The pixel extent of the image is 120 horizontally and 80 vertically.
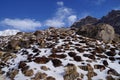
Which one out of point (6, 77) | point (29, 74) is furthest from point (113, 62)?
point (6, 77)

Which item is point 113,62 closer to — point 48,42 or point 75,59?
point 75,59

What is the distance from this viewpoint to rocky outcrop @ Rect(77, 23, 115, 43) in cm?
5575

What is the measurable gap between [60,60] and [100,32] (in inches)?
802

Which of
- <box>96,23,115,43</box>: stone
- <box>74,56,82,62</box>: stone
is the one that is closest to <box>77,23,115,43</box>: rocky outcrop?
<box>96,23,115,43</box>: stone

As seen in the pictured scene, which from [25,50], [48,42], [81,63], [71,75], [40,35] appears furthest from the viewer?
[40,35]

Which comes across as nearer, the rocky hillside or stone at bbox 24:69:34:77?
stone at bbox 24:69:34:77

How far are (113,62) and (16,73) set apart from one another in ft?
51.0

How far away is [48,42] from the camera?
1965 inches

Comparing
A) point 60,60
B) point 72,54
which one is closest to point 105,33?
point 72,54

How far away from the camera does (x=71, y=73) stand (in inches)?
1379

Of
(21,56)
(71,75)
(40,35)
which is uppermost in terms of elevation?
(40,35)

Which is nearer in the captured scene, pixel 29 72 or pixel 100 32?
pixel 29 72

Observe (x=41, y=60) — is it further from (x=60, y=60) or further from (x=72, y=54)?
(x=72, y=54)

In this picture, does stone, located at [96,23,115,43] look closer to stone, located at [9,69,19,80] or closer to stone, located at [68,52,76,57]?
stone, located at [68,52,76,57]
